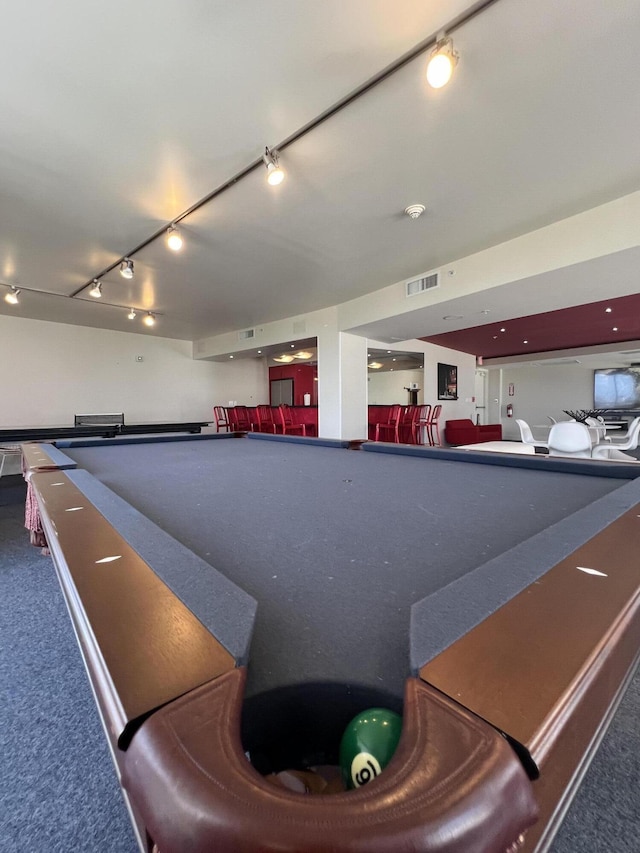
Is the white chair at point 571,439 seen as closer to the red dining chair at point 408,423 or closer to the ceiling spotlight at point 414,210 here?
the ceiling spotlight at point 414,210

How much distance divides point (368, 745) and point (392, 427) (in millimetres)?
6949

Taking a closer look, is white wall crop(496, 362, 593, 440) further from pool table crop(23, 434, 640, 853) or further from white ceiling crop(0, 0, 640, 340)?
pool table crop(23, 434, 640, 853)

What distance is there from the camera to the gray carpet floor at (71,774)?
0.88m

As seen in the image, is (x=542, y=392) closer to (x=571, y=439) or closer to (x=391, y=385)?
(x=391, y=385)

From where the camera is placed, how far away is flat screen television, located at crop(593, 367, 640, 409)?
36.3ft

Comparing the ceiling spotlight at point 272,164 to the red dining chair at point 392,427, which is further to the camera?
the red dining chair at point 392,427

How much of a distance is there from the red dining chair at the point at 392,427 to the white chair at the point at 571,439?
270cm

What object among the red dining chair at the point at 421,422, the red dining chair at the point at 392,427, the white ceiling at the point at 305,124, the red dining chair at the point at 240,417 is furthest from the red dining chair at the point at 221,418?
the white ceiling at the point at 305,124

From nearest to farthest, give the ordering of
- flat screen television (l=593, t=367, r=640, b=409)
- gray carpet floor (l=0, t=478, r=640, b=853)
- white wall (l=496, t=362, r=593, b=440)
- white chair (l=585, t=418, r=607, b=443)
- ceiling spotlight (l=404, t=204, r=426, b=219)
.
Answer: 1. gray carpet floor (l=0, t=478, r=640, b=853)
2. ceiling spotlight (l=404, t=204, r=426, b=219)
3. white chair (l=585, t=418, r=607, b=443)
4. flat screen television (l=593, t=367, r=640, b=409)
5. white wall (l=496, t=362, r=593, b=440)

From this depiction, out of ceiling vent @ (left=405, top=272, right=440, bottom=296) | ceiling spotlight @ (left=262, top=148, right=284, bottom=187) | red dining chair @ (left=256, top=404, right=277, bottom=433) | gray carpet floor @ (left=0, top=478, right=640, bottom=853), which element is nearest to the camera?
gray carpet floor @ (left=0, top=478, right=640, bottom=853)

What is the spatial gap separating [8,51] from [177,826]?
9.14 ft

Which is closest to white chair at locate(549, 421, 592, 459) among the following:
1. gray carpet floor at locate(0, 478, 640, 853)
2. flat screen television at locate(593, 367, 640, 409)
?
gray carpet floor at locate(0, 478, 640, 853)

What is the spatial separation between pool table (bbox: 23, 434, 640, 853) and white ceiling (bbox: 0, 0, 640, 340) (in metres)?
2.07

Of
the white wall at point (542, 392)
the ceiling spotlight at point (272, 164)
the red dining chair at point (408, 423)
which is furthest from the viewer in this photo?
the white wall at point (542, 392)
